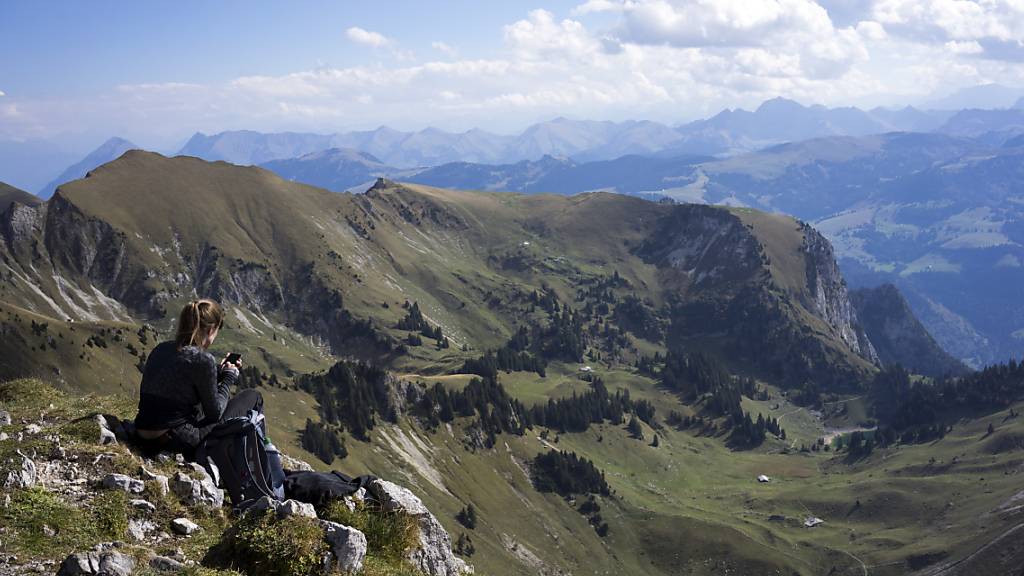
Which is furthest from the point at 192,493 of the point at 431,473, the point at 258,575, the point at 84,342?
the point at 84,342

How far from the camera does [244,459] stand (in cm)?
1972

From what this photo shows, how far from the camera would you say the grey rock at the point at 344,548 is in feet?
54.4

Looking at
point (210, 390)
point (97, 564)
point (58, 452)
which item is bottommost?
point (97, 564)

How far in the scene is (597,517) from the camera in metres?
193

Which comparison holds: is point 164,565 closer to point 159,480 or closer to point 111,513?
point 111,513

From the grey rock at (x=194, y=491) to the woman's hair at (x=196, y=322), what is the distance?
381 cm

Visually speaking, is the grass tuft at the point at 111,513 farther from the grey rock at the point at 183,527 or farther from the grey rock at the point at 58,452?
the grey rock at the point at 58,452

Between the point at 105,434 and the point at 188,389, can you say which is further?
the point at 105,434

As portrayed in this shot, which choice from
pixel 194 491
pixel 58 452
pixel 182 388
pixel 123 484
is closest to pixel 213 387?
pixel 182 388

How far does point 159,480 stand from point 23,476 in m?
3.28

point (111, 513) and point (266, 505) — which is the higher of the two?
point (266, 505)

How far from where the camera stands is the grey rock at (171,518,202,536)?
18344 mm

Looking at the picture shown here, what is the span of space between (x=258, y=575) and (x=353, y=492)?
444 centimetres

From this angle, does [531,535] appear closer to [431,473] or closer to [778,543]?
[431,473]
